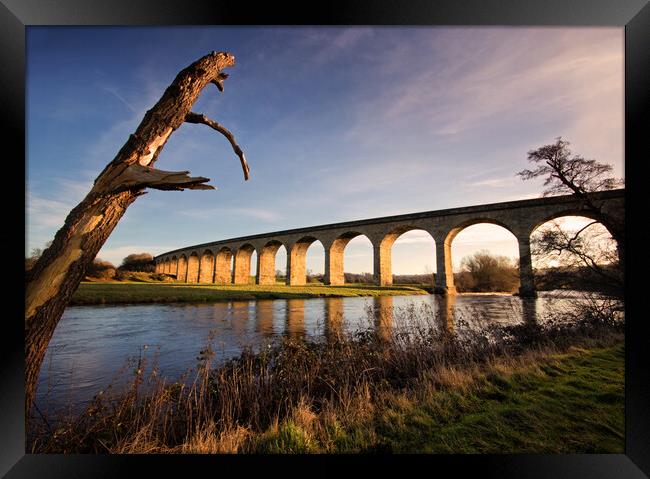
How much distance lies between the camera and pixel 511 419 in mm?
2953

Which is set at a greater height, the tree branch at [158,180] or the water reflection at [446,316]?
the tree branch at [158,180]

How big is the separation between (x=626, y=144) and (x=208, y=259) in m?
53.6

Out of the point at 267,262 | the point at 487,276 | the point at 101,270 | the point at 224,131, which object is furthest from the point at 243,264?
the point at 224,131

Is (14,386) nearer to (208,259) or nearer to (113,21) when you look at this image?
(113,21)

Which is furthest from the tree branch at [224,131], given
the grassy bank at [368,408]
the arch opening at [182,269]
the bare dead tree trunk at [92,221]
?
the arch opening at [182,269]

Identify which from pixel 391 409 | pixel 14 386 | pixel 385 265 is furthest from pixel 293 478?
pixel 385 265

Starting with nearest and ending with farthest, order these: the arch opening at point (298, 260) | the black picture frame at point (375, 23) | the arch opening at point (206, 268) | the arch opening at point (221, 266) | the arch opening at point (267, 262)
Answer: the black picture frame at point (375, 23)
the arch opening at point (298, 260)
the arch opening at point (267, 262)
the arch opening at point (221, 266)
the arch opening at point (206, 268)

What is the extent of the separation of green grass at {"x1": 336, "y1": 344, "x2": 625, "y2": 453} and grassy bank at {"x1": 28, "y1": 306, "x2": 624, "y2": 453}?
1 centimetres

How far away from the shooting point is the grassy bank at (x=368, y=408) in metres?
2.63

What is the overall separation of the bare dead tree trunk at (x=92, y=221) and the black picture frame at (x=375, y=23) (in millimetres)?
A: 547

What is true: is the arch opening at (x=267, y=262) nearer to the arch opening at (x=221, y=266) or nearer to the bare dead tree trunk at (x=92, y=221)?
the arch opening at (x=221, y=266)

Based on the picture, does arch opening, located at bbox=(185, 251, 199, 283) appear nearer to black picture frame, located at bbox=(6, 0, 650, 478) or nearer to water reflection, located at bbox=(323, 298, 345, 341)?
water reflection, located at bbox=(323, 298, 345, 341)

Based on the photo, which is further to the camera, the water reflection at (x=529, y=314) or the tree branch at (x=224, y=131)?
the water reflection at (x=529, y=314)

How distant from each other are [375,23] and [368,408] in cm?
365
